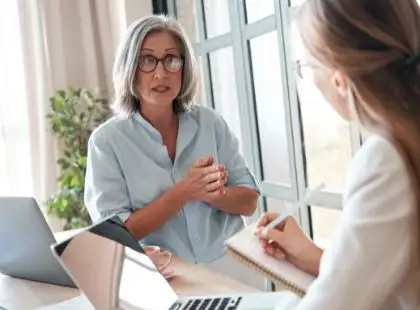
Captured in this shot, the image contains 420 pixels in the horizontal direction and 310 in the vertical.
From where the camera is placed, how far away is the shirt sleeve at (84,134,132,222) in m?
1.64

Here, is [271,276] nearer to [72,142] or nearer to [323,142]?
[323,142]

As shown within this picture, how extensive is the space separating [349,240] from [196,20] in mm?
2587

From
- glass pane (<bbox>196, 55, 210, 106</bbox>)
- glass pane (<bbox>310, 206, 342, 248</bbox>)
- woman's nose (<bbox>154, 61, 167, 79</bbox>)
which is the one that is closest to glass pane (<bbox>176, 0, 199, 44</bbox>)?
glass pane (<bbox>196, 55, 210, 106</bbox>)

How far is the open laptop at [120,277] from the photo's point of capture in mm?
1116

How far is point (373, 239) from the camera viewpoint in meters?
0.76

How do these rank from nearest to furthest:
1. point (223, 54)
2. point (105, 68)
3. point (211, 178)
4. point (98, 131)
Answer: point (211, 178)
point (98, 131)
point (223, 54)
point (105, 68)

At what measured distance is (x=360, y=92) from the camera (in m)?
0.82

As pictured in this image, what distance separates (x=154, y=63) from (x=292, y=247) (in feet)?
2.52

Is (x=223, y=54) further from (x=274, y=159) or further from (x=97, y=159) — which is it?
(x=97, y=159)

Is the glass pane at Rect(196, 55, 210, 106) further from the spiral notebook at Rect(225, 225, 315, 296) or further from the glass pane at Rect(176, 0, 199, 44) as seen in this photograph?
the spiral notebook at Rect(225, 225, 315, 296)

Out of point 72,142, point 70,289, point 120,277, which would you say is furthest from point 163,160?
point 72,142

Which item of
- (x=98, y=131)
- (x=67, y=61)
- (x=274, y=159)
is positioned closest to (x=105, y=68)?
(x=67, y=61)

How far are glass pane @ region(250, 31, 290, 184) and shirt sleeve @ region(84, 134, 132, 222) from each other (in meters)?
1.12

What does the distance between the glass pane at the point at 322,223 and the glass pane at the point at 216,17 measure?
1.00 metres
